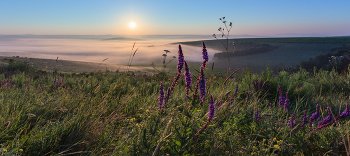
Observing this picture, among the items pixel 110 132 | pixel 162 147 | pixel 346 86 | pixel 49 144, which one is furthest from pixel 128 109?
pixel 346 86

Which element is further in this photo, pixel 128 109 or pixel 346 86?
pixel 346 86

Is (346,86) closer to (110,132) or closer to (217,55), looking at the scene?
(110,132)

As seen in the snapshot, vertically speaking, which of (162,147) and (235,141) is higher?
(162,147)

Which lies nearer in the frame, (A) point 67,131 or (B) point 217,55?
(A) point 67,131

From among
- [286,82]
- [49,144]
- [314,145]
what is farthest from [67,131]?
[286,82]

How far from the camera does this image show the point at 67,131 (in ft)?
7.22

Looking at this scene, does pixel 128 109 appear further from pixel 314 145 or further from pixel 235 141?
pixel 314 145

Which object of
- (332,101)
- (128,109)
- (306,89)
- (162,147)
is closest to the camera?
(162,147)

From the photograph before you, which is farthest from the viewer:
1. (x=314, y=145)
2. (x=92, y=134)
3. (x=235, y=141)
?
(x=92, y=134)

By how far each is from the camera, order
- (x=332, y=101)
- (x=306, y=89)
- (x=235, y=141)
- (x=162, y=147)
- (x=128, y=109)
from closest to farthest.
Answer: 1. (x=162, y=147)
2. (x=235, y=141)
3. (x=128, y=109)
4. (x=332, y=101)
5. (x=306, y=89)

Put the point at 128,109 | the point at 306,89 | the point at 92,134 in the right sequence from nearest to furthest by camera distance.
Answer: the point at 92,134, the point at 128,109, the point at 306,89

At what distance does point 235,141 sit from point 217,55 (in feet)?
77.7

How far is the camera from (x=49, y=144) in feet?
6.45

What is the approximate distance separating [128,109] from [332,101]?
4195 mm
